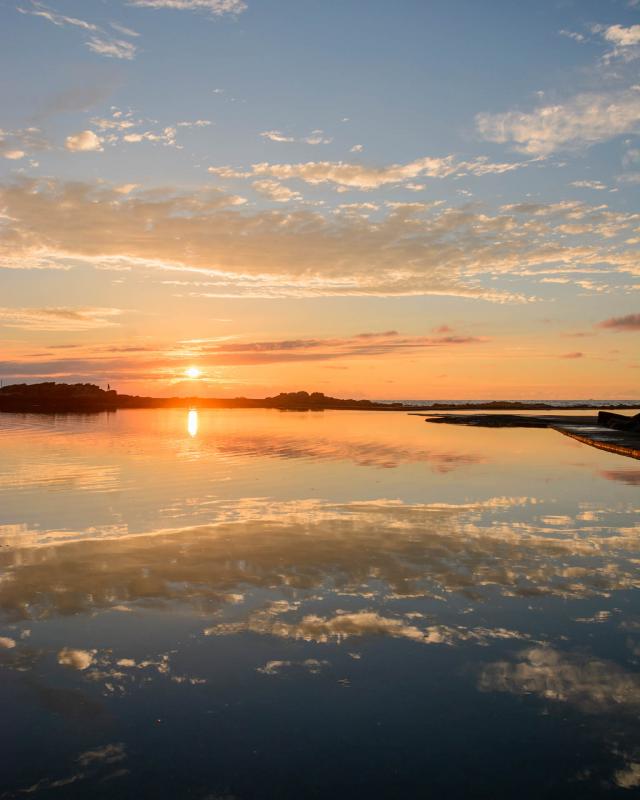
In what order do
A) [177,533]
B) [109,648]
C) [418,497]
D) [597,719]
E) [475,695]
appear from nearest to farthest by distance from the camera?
1. [597,719]
2. [475,695]
3. [109,648]
4. [177,533]
5. [418,497]

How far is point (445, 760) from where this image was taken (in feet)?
19.7

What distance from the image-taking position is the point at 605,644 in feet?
28.1

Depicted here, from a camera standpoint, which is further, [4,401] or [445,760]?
[4,401]

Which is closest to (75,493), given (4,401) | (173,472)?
(173,472)

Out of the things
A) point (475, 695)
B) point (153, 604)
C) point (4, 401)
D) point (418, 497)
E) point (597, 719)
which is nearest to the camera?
point (597, 719)

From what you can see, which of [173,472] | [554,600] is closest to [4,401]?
[173,472]

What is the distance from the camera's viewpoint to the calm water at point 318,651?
19.3 feet

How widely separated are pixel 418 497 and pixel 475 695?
14056 mm

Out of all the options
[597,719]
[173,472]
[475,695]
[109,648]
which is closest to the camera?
[597,719]

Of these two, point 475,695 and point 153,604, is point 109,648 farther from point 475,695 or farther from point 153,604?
point 475,695

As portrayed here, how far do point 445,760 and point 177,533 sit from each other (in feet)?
34.5

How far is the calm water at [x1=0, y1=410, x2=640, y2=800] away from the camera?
5887mm

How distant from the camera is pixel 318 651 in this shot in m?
8.41

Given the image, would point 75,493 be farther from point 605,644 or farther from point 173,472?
point 605,644
